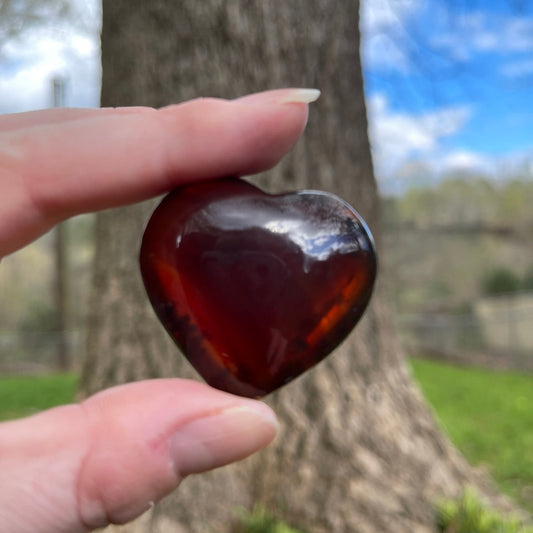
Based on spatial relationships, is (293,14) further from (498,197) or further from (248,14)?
(498,197)

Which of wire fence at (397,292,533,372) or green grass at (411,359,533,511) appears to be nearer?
green grass at (411,359,533,511)

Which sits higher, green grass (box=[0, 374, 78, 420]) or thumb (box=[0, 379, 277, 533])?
thumb (box=[0, 379, 277, 533])

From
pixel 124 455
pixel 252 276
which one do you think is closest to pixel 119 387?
pixel 124 455

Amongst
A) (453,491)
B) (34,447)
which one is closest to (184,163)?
(34,447)

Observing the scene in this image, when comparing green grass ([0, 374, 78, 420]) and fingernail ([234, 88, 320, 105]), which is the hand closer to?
fingernail ([234, 88, 320, 105])

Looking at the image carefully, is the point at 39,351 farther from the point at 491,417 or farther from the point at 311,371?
the point at 311,371

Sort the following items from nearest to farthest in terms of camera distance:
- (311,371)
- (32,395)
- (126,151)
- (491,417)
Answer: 1. (126,151)
2. (311,371)
3. (491,417)
4. (32,395)

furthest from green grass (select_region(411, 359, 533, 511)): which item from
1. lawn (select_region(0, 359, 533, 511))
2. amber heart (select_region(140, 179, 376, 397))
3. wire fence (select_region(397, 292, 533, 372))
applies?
amber heart (select_region(140, 179, 376, 397))
